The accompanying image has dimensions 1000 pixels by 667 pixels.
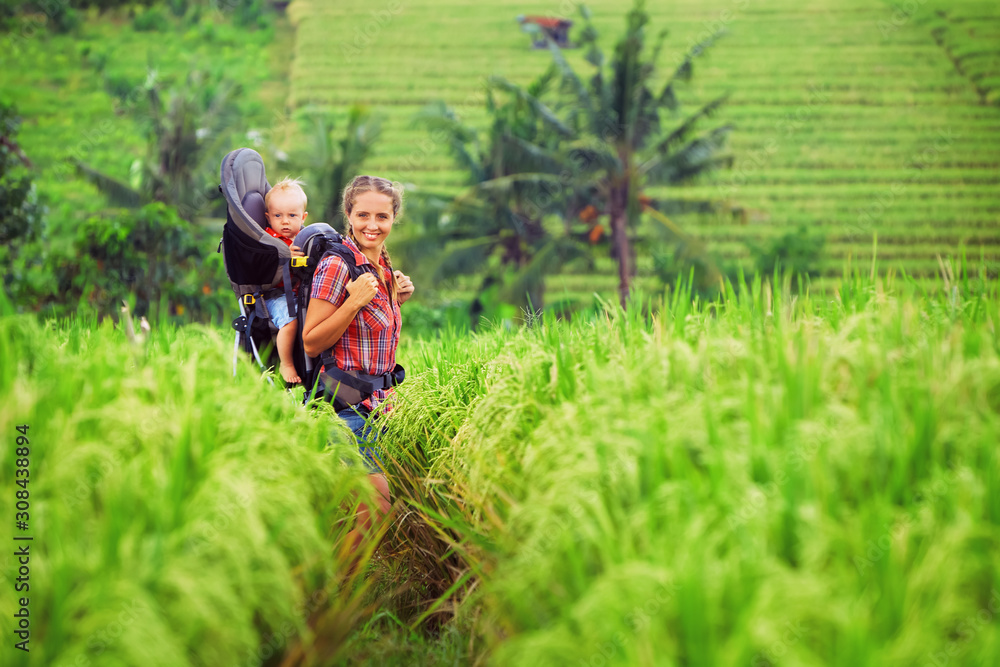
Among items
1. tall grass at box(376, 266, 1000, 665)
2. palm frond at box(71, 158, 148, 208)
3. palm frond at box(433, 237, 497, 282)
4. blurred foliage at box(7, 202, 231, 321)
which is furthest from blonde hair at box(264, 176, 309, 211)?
palm frond at box(71, 158, 148, 208)

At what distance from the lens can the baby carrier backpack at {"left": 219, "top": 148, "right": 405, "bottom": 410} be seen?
3.38 metres

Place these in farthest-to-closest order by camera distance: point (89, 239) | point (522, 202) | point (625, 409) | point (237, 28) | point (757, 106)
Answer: point (237, 28) → point (757, 106) → point (522, 202) → point (89, 239) → point (625, 409)

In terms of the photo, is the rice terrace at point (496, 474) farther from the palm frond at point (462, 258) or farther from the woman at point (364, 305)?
the palm frond at point (462, 258)

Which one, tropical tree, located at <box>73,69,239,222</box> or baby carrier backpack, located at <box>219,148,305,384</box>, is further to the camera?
tropical tree, located at <box>73,69,239,222</box>

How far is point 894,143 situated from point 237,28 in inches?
1895

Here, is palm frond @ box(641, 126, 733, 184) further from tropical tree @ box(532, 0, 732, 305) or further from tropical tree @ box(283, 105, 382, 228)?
tropical tree @ box(283, 105, 382, 228)

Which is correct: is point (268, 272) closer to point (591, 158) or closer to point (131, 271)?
point (131, 271)

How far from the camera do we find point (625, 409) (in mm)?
2359

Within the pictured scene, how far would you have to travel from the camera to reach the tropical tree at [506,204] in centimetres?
2252

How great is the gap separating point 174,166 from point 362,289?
21.4 meters

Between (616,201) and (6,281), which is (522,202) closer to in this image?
(616,201)

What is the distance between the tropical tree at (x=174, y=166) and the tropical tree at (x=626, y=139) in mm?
9858

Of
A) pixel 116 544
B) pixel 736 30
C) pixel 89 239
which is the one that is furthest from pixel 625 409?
pixel 736 30

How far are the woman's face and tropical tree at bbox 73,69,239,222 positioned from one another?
19.0 m
